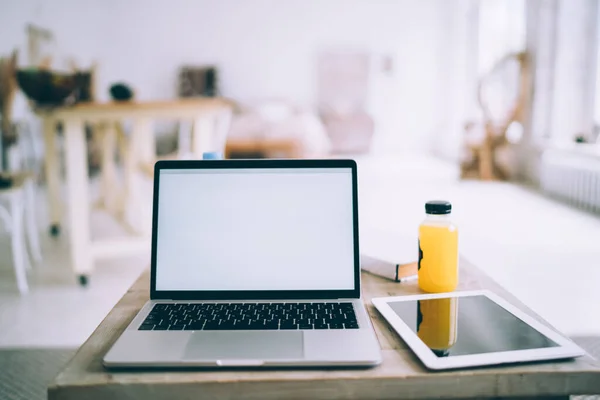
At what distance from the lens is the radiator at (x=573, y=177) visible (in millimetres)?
4016

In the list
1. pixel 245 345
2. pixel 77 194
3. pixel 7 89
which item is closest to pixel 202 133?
pixel 77 194

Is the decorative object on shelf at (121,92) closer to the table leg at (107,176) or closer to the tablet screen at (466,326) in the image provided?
the table leg at (107,176)

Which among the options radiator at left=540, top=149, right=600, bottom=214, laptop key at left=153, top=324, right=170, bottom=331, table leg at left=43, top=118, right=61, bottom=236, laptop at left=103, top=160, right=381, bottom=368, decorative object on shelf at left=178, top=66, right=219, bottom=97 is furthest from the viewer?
decorative object on shelf at left=178, top=66, right=219, bottom=97

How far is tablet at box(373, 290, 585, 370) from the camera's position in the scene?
2.32 feet

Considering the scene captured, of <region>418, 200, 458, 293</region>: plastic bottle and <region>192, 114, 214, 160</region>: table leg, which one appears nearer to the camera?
<region>418, 200, 458, 293</region>: plastic bottle

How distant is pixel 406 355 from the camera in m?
0.74

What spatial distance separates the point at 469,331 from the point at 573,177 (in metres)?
4.06

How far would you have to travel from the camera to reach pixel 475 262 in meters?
2.84

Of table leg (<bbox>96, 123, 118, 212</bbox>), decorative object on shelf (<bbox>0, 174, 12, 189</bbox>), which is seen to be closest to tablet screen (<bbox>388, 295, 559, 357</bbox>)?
decorative object on shelf (<bbox>0, 174, 12, 189</bbox>)

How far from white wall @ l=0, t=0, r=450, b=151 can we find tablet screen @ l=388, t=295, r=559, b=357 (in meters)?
8.12

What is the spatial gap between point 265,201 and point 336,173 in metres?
0.14

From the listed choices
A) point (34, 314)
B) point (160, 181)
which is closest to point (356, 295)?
point (160, 181)

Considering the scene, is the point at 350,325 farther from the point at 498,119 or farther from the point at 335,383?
the point at 498,119

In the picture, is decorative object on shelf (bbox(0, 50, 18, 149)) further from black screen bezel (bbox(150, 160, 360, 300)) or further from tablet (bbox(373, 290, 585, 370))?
tablet (bbox(373, 290, 585, 370))
